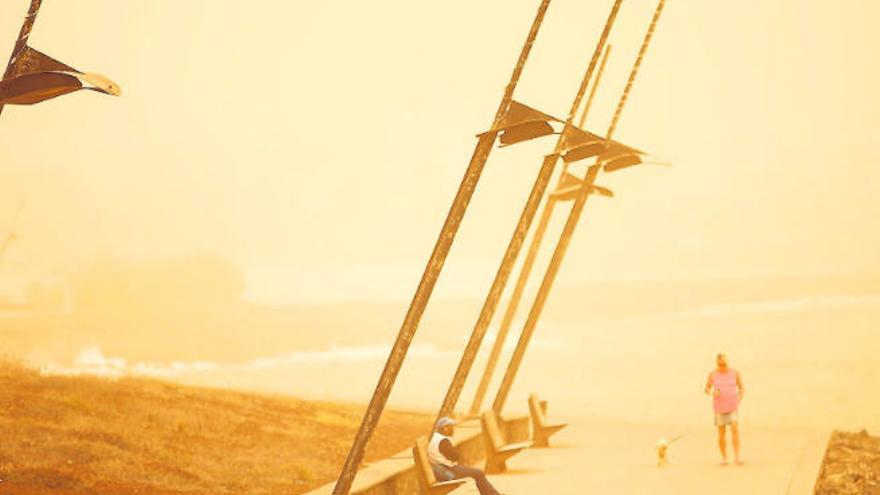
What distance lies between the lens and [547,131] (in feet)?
48.8

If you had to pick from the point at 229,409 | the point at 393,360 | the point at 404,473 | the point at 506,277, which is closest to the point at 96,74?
the point at 393,360

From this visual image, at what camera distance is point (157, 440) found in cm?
1997

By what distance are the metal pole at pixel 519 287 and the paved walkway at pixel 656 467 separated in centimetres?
188

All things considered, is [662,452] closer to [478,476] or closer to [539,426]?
[539,426]

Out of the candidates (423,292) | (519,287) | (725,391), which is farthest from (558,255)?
(423,292)

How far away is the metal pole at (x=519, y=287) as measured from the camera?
23.7m

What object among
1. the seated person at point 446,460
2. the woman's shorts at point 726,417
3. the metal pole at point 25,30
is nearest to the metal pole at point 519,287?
the woman's shorts at point 726,417

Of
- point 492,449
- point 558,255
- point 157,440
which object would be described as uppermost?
point 558,255

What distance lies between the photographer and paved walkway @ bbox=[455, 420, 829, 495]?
16234 mm

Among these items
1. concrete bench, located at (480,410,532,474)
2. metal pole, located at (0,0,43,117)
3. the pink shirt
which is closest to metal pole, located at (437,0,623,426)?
concrete bench, located at (480,410,532,474)

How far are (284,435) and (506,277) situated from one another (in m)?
7.80

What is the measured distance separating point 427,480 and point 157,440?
7988 millimetres

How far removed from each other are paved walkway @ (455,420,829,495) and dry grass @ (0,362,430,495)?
135 inches

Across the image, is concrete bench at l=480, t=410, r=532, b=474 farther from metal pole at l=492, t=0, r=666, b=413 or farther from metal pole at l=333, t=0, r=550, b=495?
metal pole at l=333, t=0, r=550, b=495
